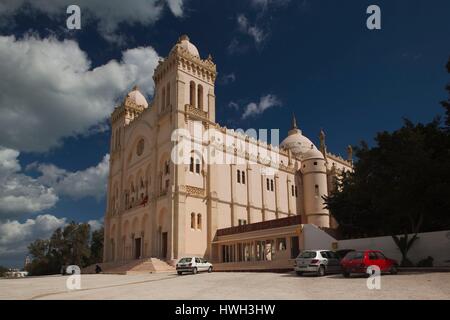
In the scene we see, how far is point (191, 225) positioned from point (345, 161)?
34.3m

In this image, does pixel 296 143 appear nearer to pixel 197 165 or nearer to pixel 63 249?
pixel 197 165

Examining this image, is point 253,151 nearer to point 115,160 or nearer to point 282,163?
point 282,163

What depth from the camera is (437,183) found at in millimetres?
20250

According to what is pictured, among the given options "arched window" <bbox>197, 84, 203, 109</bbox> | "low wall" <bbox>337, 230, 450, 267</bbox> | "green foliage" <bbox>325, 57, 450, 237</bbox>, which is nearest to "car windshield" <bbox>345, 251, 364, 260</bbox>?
"green foliage" <bbox>325, 57, 450, 237</bbox>

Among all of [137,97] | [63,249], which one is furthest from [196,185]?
[63,249]

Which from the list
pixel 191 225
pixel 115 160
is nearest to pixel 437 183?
pixel 191 225

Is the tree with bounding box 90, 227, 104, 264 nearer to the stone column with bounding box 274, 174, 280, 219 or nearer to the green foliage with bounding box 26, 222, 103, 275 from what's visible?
the green foliage with bounding box 26, 222, 103, 275

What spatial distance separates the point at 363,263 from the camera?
59.2 feet

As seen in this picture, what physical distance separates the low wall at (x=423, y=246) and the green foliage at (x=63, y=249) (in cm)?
4656

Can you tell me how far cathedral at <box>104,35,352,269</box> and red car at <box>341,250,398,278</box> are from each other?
1008 cm
